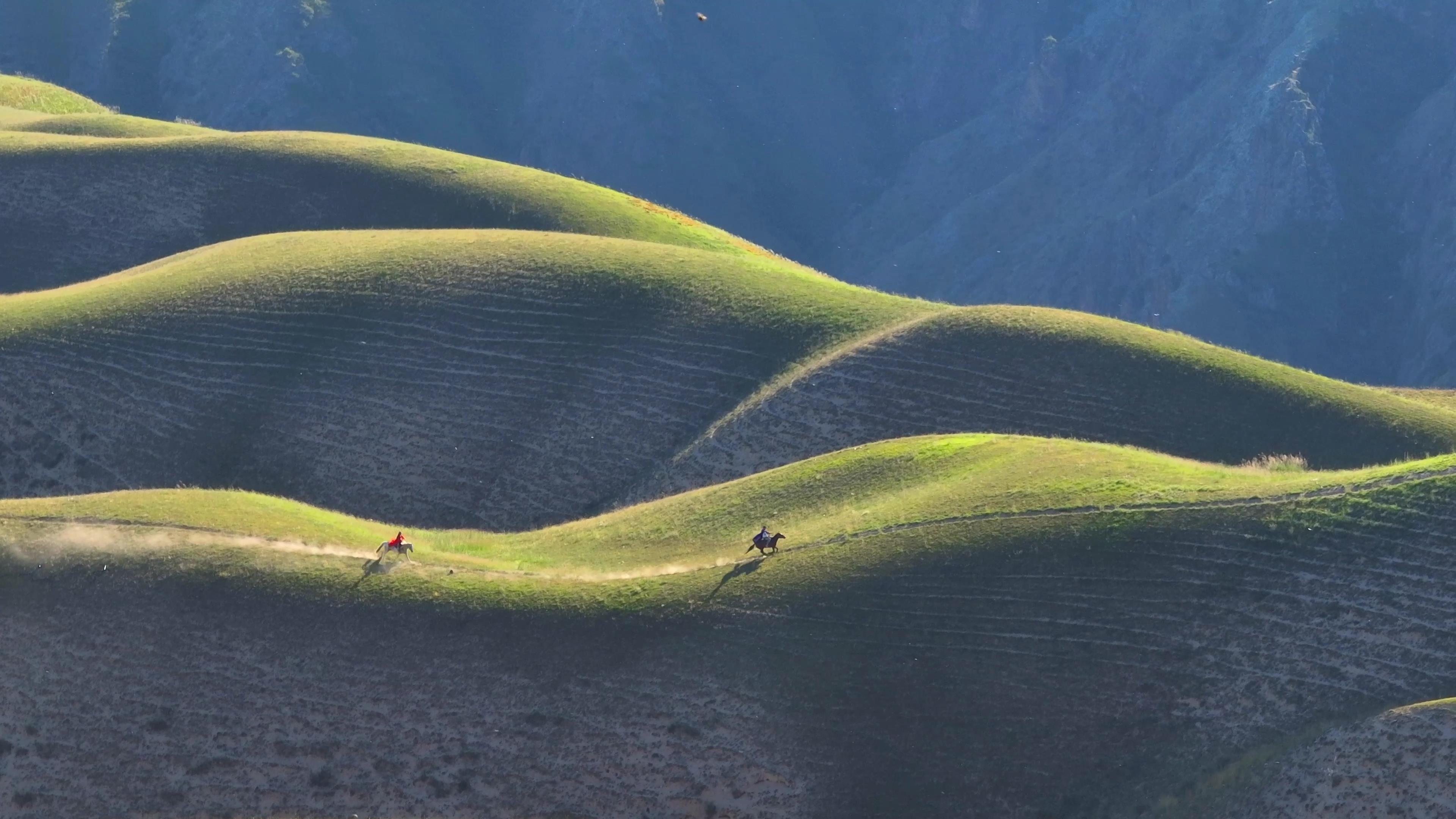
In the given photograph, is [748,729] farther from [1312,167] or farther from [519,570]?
[1312,167]

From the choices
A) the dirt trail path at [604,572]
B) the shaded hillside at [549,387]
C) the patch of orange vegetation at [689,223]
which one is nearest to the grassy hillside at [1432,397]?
the shaded hillside at [549,387]

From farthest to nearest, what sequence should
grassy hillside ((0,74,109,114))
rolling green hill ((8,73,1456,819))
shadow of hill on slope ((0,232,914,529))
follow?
1. grassy hillside ((0,74,109,114))
2. shadow of hill on slope ((0,232,914,529))
3. rolling green hill ((8,73,1456,819))

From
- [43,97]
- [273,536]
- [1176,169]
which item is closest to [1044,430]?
[273,536]

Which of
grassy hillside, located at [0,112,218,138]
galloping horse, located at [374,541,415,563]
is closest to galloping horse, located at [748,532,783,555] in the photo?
galloping horse, located at [374,541,415,563]

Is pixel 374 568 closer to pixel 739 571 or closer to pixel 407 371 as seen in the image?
pixel 739 571

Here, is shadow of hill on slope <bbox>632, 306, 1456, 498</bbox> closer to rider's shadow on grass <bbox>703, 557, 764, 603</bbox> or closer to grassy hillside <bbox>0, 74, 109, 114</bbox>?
rider's shadow on grass <bbox>703, 557, 764, 603</bbox>

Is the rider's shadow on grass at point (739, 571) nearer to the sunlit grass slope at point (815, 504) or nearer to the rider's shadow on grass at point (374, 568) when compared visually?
the sunlit grass slope at point (815, 504)

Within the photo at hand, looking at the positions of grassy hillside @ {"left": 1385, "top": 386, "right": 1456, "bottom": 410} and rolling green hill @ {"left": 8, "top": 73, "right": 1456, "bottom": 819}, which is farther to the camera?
grassy hillside @ {"left": 1385, "top": 386, "right": 1456, "bottom": 410}
